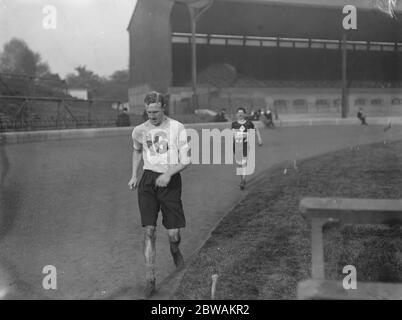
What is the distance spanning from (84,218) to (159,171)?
121 inches

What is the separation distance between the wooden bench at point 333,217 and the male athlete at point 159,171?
57.4 inches

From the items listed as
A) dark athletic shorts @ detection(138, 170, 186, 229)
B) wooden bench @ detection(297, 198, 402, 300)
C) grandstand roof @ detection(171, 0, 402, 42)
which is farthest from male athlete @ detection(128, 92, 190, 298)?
grandstand roof @ detection(171, 0, 402, 42)

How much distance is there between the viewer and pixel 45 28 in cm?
482

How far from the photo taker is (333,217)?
309 cm

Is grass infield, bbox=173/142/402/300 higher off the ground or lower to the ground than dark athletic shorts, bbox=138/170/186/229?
lower

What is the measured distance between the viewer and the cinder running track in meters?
4.57

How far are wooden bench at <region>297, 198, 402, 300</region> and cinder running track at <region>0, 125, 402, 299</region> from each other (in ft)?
5.46

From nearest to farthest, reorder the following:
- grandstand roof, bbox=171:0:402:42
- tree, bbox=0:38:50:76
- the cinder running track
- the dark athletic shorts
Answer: the dark athletic shorts < the cinder running track < grandstand roof, bbox=171:0:402:42 < tree, bbox=0:38:50:76

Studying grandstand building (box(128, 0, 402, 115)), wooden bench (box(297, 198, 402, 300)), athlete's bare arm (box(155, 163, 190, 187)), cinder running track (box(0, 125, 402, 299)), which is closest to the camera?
wooden bench (box(297, 198, 402, 300))

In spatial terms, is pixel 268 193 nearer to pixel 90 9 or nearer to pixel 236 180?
pixel 236 180

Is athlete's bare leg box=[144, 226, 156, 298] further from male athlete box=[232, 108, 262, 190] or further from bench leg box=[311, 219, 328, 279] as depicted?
male athlete box=[232, 108, 262, 190]

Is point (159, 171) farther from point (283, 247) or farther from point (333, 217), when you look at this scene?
point (283, 247)

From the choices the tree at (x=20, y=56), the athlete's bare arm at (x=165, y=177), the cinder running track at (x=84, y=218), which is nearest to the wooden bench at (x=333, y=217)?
the athlete's bare arm at (x=165, y=177)
